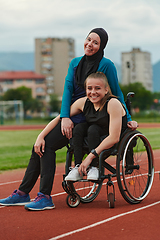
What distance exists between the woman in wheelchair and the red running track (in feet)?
1.13

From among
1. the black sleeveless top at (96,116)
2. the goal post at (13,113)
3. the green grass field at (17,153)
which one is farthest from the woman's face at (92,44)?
the goal post at (13,113)

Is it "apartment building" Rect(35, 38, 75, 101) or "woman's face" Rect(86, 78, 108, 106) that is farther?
"apartment building" Rect(35, 38, 75, 101)

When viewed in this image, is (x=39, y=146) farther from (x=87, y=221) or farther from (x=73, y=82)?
(x=87, y=221)

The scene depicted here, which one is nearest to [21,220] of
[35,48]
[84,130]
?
[84,130]

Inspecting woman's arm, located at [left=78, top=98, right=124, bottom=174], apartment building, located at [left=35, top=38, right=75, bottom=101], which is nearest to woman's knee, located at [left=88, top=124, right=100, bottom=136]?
woman's arm, located at [left=78, top=98, right=124, bottom=174]

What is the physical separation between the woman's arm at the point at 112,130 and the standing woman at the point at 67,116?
228 millimetres

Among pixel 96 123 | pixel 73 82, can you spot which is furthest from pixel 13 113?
pixel 96 123

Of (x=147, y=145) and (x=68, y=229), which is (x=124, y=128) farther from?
(x=68, y=229)

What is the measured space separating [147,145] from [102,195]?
816mm

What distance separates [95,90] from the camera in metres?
3.42

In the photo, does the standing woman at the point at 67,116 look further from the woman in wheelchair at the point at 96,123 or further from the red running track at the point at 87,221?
the red running track at the point at 87,221

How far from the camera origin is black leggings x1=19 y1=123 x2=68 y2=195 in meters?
3.45

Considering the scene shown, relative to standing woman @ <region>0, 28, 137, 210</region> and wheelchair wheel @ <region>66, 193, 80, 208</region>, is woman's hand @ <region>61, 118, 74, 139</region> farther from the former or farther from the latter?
wheelchair wheel @ <region>66, 193, 80, 208</region>

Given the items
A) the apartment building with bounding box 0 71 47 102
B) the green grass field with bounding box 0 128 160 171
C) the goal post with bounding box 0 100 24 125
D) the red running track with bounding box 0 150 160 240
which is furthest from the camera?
the apartment building with bounding box 0 71 47 102
